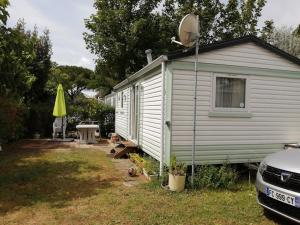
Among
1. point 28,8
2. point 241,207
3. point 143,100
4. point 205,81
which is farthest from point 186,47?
point 28,8

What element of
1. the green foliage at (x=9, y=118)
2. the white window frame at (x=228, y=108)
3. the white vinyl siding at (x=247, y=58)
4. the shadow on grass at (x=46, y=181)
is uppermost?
the white vinyl siding at (x=247, y=58)

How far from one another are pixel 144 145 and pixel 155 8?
16.6m

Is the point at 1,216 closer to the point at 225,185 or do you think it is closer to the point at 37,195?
the point at 37,195

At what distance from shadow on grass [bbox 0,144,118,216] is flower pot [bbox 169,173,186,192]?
1.55m

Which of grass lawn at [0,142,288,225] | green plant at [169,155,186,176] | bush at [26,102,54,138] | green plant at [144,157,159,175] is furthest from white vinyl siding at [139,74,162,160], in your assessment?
bush at [26,102,54,138]

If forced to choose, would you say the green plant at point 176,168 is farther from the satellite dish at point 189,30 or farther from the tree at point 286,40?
the tree at point 286,40

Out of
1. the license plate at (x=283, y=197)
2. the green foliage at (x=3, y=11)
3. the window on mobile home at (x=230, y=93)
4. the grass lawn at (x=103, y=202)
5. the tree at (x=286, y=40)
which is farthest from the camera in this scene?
the tree at (x=286, y=40)

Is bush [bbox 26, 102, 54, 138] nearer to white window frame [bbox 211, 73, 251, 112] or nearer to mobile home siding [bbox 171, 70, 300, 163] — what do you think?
mobile home siding [bbox 171, 70, 300, 163]

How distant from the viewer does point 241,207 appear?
18.4ft

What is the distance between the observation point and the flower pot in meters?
6.43

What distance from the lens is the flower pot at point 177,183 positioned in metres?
6.43

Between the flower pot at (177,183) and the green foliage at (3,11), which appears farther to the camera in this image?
the green foliage at (3,11)

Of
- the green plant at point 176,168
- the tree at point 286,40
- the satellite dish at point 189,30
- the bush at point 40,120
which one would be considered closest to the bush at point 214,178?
the green plant at point 176,168

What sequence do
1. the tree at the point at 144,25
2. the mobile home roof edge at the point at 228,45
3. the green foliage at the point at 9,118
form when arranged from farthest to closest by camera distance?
the tree at the point at 144,25 < the green foliage at the point at 9,118 < the mobile home roof edge at the point at 228,45
